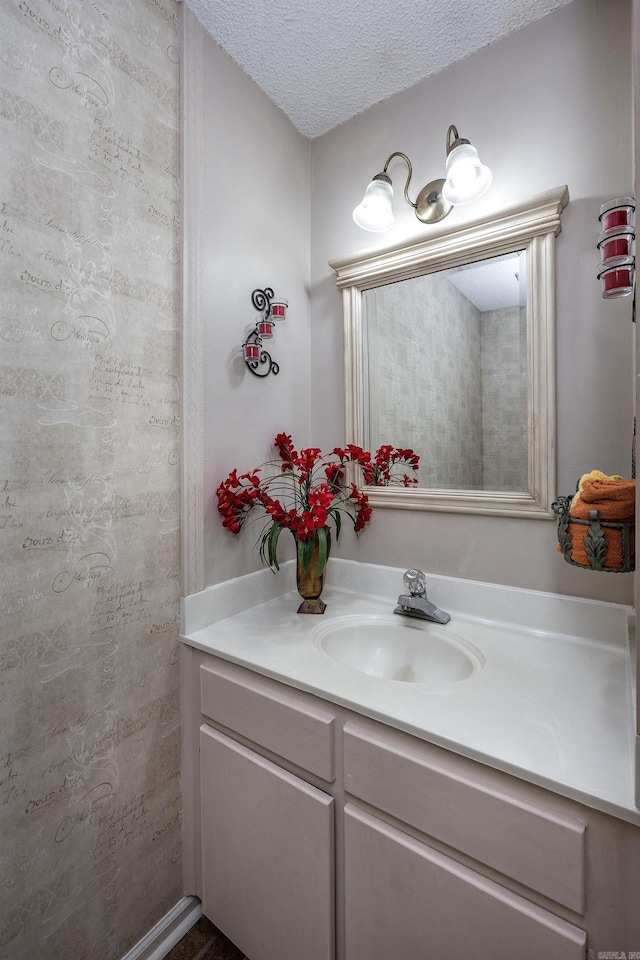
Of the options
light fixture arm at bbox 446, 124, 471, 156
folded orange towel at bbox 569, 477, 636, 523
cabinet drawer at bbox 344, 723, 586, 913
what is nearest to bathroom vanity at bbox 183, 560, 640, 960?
cabinet drawer at bbox 344, 723, 586, 913

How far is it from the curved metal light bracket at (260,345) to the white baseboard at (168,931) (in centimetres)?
151

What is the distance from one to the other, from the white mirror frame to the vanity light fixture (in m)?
0.08

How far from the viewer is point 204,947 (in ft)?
3.62

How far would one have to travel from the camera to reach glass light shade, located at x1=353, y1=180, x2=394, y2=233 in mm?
1292

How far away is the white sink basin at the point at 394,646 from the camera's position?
1117mm

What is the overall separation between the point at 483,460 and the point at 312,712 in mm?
816

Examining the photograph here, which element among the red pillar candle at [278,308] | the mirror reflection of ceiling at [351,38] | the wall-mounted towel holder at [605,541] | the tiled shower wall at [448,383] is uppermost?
the mirror reflection of ceiling at [351,38]

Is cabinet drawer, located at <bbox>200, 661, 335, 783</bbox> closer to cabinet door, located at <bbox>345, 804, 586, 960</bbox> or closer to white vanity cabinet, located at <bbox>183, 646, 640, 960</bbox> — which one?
white vanity cabinet, located at <bbox>183, 646, 640, 960</bbox>

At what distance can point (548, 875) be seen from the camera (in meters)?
0.64

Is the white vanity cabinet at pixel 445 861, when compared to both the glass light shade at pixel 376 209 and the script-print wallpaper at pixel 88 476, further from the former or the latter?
the glass light shade at pixel 376 209

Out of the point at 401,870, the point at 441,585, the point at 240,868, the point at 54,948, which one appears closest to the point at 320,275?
the point at 441,585

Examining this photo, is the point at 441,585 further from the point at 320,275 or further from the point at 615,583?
the point at 320,275

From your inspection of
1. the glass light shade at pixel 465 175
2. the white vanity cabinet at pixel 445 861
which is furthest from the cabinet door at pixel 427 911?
the glass light shade at pixel 465 175

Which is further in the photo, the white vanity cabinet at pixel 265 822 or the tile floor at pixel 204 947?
the tile floor at pixel 204 947
